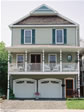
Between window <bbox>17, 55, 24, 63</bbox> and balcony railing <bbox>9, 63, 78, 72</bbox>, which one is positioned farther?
window <bbox>17, 55, 24, 63</bbox>

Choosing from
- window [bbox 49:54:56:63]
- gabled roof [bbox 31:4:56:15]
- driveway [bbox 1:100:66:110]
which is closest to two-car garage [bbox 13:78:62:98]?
window [bbox 49:54:56:63]

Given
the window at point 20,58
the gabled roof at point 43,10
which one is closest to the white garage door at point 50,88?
the window at point 20,58

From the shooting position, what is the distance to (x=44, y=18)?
89.5ft

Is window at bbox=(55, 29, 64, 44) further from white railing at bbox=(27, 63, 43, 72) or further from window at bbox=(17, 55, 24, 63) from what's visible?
window at bbox=(17, 55, 24, 63)

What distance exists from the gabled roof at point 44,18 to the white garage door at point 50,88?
7028 millimetres

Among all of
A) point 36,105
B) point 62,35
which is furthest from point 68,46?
point 36,105

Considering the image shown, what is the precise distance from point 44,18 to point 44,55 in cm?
476

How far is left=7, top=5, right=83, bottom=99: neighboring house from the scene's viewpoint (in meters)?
24.3

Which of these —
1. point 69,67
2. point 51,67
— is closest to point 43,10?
point 51,67

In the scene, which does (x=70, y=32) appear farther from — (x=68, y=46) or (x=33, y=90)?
(x=33, y=90)

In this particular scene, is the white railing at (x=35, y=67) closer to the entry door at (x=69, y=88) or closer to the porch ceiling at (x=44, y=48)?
the porch ceiling at (x=44, y=48)

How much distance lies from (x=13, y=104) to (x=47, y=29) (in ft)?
34.9

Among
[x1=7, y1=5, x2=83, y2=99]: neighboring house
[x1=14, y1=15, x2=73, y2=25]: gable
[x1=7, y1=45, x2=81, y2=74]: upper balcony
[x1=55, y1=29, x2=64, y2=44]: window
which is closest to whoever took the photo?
[x1=7, y1=45, x2=81, y2=74]: upper balcony

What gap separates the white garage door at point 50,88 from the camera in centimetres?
2517
